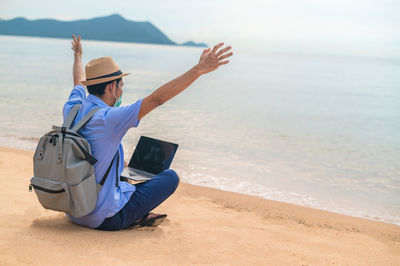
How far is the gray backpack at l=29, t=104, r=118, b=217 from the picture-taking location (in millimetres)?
2881

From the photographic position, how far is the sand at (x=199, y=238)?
2.92 metres

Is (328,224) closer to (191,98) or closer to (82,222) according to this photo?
(82,222)

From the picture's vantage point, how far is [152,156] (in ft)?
13.3

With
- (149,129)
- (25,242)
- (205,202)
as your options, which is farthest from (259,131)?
(25,242)

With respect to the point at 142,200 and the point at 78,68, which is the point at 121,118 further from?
the point at 78,68

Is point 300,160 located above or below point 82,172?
below

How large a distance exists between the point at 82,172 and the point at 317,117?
14.9 meters

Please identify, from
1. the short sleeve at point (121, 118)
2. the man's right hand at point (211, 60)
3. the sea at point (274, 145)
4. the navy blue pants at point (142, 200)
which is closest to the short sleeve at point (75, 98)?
the short sleeve at point (121, 118)

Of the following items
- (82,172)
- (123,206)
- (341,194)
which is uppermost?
(82,172)

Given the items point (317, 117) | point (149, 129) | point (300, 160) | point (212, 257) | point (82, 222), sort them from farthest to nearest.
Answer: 1. point (317, 117)
2. point (149, 129)
3. point (300, 160)
4. point (82, 222)
5. point (212, 257)

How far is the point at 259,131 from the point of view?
Answer: 1239 cm

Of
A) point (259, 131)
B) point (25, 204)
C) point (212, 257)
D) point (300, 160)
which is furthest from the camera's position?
point (259, 131)

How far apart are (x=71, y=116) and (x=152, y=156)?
1142 millimetres

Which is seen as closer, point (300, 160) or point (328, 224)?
point (328, 224)
